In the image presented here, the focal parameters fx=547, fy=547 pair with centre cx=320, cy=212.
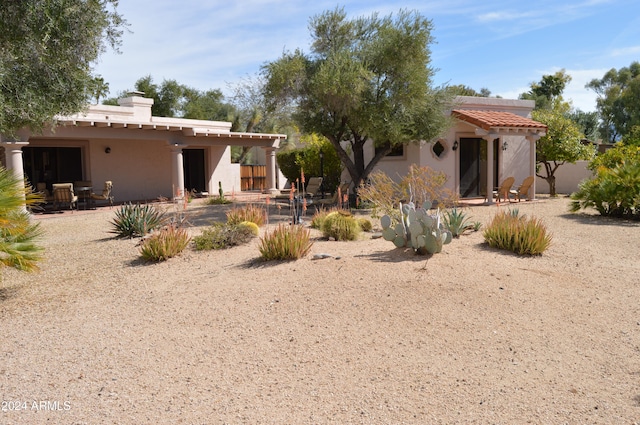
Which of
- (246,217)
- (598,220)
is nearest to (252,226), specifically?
(246,217)

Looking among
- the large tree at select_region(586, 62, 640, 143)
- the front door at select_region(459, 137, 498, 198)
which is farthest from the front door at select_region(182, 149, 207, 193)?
the large tree at select_region(586, 62, 640, 143)

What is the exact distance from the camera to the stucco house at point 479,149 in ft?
56.0

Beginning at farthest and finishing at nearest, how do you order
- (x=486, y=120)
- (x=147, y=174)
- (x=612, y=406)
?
1. (x=147, y=174)
2. (x=486, y=120)
3. (x=612, y=406)

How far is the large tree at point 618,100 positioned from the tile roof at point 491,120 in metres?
28.1

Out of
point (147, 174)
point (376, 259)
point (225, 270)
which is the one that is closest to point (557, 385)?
point (376, 259)

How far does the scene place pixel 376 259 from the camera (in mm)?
7234

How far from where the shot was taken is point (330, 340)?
4879 mm

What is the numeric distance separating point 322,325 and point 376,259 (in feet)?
7.20

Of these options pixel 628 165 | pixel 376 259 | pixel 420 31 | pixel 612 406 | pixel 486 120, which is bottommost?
pixel 612 406

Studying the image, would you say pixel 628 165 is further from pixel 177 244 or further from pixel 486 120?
pixel 177 244

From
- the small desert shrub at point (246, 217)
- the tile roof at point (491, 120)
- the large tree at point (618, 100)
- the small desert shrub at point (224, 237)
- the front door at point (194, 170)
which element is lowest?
the small desert shrub at point (224, 237)

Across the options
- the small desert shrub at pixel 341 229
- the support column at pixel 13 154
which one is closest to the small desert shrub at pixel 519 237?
the small desert shrub at pixel 341 229

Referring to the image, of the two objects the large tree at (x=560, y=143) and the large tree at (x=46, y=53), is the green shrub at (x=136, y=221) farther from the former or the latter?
the large tree at (x=560, y=143)

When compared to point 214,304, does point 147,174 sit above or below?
above
